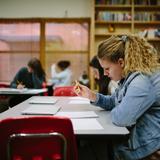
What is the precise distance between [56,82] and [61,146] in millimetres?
5180

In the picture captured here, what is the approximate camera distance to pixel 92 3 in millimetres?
6383

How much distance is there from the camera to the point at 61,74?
6672 millimetres

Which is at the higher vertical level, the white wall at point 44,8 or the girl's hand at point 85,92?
the white wall at point 44,8

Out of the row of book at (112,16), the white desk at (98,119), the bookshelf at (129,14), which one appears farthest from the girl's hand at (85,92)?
the row of book at (112,16)

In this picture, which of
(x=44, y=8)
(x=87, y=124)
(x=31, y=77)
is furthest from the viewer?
(x=44, y=8)

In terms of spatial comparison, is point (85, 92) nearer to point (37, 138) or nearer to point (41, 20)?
point (37, 138)

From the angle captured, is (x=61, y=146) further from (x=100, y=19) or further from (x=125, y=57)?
(x=100, y=19)

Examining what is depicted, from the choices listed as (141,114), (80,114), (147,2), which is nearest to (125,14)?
(147,2)

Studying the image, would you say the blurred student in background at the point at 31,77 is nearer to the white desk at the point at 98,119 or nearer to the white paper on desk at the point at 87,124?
the white desk at the point at 98,119

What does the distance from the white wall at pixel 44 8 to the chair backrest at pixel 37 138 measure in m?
5.53

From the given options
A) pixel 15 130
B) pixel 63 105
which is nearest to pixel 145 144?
pixel 15 130

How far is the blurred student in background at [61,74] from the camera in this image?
6.66 meters

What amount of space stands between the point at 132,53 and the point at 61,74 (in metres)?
4.95

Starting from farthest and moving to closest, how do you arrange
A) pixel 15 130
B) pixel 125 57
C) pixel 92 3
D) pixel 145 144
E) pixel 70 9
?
1. pixel 70 9
2. pixel 92 3
3. pixel 125 57
4. pixel 145 144
5. pixel 15 130
